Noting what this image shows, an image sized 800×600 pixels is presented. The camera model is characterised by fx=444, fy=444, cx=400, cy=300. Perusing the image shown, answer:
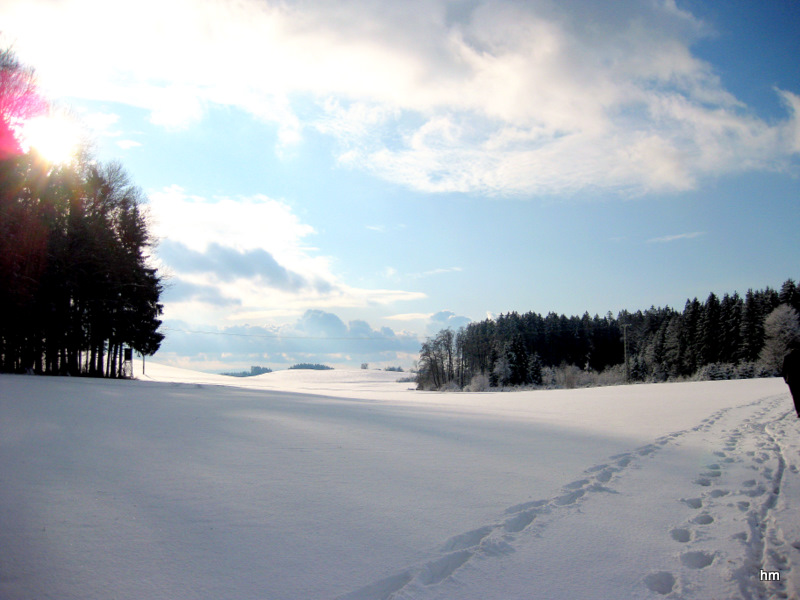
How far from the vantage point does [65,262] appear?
2364 cm

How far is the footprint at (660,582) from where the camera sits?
9.91ft

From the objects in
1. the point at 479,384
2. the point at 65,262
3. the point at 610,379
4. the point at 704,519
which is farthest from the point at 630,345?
the point at 704,519

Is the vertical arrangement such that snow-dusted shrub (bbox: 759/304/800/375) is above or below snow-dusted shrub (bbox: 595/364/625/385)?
above

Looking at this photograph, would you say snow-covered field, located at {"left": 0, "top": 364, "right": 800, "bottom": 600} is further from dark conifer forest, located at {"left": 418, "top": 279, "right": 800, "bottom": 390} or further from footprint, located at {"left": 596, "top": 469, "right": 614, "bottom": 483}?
dark conifer forest, located at {"left": 418, "top": 279, "right": 800, "bottom": 390}

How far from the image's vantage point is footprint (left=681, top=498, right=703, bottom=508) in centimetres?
474

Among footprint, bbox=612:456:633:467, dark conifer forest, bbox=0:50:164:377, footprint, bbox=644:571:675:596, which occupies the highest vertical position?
dark conifer forest, bbox=0:50:164:377

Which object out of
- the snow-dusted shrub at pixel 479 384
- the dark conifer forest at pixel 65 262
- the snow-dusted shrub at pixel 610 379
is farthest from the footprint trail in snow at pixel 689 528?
the snow-dusted shrub at pixel 610 379

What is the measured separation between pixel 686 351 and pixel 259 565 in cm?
7067

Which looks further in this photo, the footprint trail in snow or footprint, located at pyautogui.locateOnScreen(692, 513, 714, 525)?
footprint, located at pyautogui.locateOnScreen(692, 513, 714, 525)

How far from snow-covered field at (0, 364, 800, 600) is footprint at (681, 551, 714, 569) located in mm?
26

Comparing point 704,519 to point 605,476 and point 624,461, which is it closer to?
point 605,476

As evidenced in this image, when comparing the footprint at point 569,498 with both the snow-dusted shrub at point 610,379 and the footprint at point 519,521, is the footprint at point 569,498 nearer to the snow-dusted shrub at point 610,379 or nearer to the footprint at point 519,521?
the footprint at point 519,521

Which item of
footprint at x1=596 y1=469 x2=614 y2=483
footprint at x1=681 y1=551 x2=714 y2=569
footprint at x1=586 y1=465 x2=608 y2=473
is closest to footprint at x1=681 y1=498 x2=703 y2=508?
footprint at x1=596 y1=469 x2=614 y2=483

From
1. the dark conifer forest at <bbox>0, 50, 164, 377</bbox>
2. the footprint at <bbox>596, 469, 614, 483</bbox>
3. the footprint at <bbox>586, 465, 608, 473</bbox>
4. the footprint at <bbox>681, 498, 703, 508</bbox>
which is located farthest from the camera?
the dark conifer forest at <bbox>0, 50, 164, 377</bbox>
